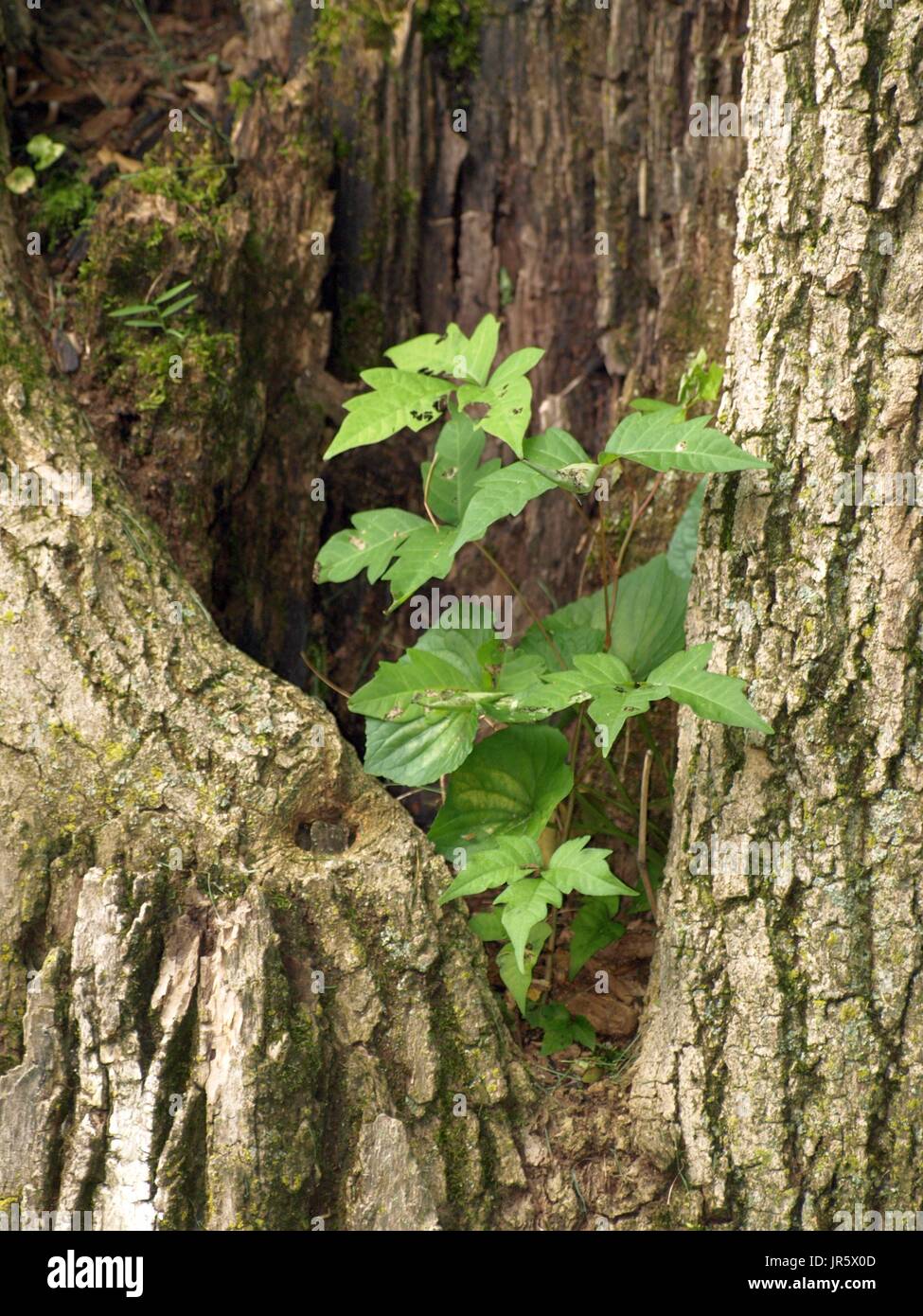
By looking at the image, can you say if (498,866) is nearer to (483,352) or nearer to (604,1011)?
(604,1011)

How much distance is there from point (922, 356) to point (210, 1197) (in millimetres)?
2307

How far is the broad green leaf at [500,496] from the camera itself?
7.88ft

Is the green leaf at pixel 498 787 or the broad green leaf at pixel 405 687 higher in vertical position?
the broad green leaf at pixel 405 687

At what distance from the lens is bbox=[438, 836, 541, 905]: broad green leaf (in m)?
2.47

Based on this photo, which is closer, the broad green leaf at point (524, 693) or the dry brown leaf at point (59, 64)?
the broad green leaf at point (524, 693)

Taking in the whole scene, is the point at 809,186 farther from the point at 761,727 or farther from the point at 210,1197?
the point at 210,1197

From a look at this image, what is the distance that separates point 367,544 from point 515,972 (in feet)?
3.75

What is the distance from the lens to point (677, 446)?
7.99 feet

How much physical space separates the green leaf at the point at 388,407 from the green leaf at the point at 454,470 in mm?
325

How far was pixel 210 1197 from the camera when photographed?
2402 mm

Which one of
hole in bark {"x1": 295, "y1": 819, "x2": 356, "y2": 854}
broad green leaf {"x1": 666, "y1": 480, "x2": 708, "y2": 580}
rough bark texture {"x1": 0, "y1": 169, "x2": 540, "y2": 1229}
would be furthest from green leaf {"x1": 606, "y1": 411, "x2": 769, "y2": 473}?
hole in bark {"x1": 295, "y1": 819, "x2": 356, "y2": 854}

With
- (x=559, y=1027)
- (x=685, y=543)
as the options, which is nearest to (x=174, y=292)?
(x=685, y=543)

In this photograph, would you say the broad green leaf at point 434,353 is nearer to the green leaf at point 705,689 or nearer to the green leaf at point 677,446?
the green leaf at point 677,446

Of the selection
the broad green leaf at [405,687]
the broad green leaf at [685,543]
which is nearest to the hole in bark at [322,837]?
the broad green leaf at [405,687]
